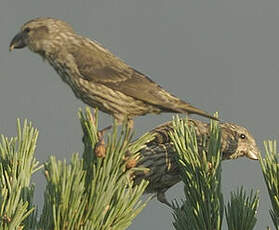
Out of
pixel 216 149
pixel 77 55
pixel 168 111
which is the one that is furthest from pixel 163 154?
pixel 216 149

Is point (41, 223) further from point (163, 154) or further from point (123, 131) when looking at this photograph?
point (163, 154)

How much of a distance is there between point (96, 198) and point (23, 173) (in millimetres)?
543

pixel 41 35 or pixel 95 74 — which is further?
pixel 41 35

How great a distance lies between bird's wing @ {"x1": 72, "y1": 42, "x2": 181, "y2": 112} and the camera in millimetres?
6754

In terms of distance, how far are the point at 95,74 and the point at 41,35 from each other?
102 cm

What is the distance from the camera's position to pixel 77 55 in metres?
6.89

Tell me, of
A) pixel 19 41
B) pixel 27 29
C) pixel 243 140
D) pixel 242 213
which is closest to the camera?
pixel 242 213

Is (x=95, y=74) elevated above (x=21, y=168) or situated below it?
above

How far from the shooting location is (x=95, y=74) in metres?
6.75

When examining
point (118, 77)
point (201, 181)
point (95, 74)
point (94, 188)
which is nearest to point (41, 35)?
point (95, 74)

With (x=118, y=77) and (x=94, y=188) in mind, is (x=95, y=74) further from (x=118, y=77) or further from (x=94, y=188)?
(x=94, y=188)

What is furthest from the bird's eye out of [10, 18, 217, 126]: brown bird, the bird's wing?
the bird's wing

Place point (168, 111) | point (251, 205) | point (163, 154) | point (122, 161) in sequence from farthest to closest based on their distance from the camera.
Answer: point (163, 154), point (168, 111), point (251, 205), point (122, 161)

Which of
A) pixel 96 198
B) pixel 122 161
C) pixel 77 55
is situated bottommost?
pixel 96 198
